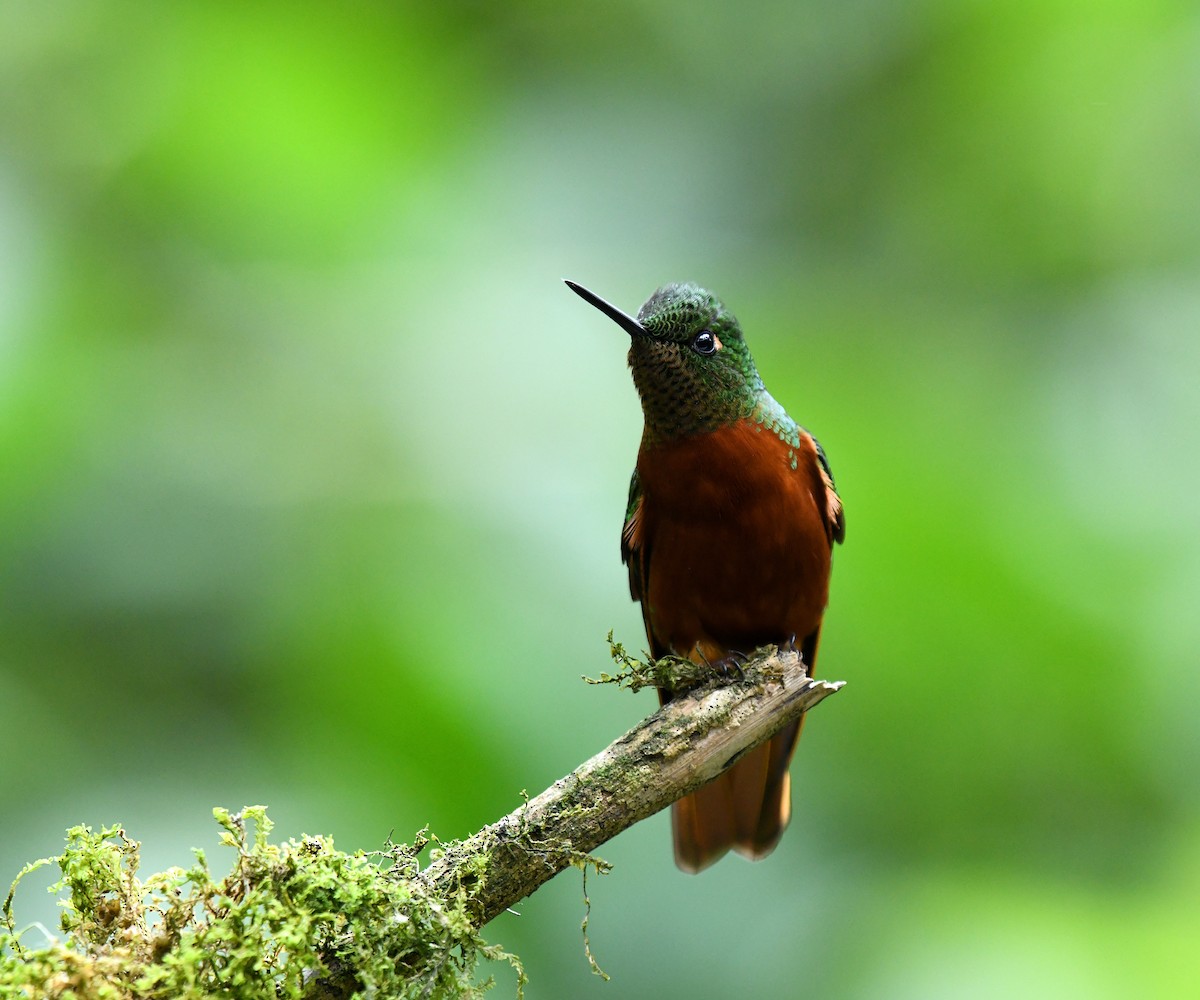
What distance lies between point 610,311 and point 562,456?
134 centimetres

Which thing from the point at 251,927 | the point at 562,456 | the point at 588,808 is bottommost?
the point at 251,927

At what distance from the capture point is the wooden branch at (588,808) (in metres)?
1.70

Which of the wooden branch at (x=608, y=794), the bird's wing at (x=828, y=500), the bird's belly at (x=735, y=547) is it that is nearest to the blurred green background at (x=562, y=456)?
the bird's belly at (x=735, y=547)

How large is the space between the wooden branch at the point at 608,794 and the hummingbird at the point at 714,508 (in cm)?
79

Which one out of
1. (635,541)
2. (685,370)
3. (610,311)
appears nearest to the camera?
(610,311)

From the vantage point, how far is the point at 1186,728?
402cm

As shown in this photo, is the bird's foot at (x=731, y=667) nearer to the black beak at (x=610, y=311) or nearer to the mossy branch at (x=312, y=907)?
the mossy branch at (x=312, y=907)

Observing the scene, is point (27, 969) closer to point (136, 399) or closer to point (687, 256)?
point (136, 399)

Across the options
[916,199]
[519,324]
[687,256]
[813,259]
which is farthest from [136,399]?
[916,199]

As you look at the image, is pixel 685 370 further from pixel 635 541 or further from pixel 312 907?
pixel 312 907

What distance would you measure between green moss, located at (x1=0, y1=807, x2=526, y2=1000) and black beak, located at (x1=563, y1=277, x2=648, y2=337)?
151 cm

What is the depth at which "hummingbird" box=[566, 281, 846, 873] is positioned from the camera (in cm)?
303

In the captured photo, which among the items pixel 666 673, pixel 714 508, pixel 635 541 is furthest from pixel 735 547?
pixel 666 673

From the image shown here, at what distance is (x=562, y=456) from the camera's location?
4.12 meters
